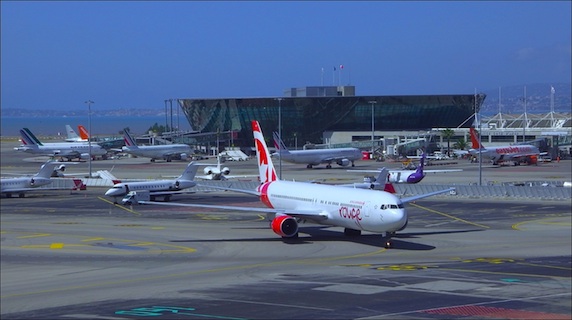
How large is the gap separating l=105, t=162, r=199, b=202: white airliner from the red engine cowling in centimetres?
3074

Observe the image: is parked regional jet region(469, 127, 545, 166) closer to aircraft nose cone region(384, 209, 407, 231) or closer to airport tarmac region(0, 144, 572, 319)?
airport tarmac region(0, 144, 572, 319)

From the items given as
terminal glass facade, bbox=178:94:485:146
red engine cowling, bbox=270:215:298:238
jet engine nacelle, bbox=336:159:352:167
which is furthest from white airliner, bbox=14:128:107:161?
red engine cowling, bbox=270:215:298:238

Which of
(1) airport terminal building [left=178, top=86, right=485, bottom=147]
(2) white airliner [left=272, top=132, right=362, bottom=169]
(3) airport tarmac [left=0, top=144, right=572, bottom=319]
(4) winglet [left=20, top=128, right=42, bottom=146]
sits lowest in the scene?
(3) airport tarmac [left=0, top=144, right=572, bottom=319]

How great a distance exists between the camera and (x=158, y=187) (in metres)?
83.2

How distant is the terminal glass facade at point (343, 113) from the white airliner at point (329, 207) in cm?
11396

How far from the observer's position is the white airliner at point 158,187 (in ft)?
264

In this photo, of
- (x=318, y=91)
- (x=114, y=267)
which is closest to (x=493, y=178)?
(x=114, y=267)

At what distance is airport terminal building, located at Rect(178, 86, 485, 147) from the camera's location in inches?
6855

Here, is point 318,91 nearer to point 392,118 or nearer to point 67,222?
point 392,118

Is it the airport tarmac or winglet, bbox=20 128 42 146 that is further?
winglet, bbox=20 128 42 146

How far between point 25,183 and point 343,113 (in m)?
105

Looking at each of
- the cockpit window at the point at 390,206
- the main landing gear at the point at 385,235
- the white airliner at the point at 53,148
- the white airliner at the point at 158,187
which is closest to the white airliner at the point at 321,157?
the white airliner at the point at 53,148

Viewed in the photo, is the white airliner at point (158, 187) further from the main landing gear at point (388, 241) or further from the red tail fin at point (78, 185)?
the main landing gear at point (388, 241)

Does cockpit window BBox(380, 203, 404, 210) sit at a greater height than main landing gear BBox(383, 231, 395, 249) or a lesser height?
greater
